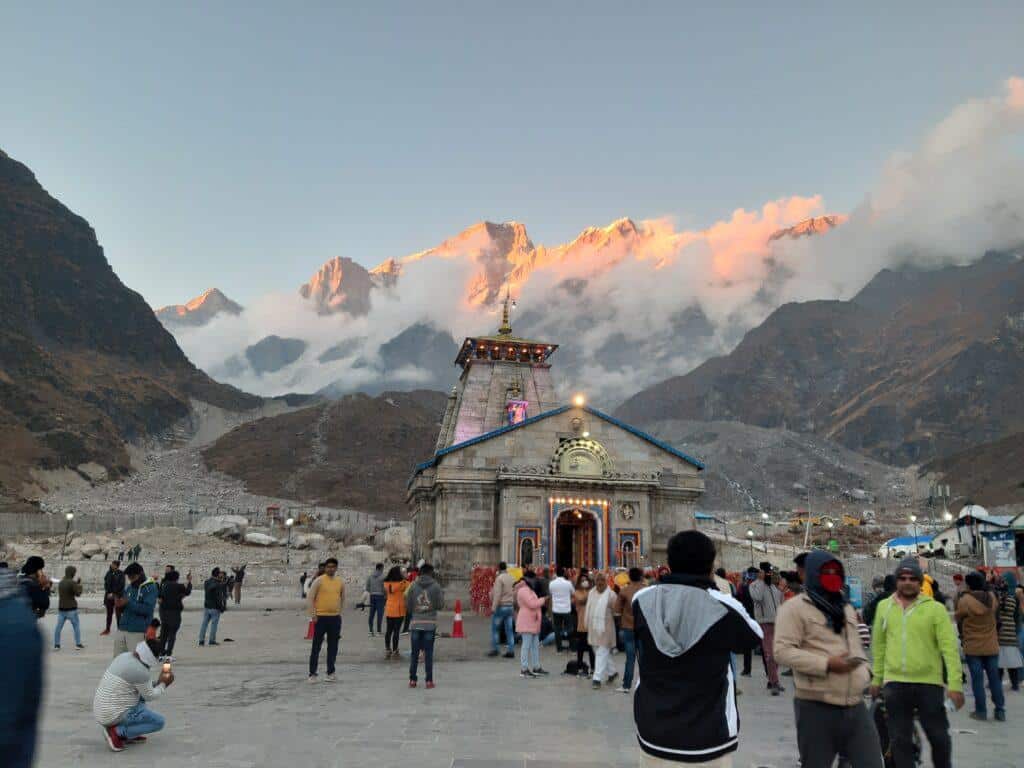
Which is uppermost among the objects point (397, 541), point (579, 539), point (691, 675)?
point (397, 541)

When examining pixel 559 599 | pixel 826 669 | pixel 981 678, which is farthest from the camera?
pixel 559 599

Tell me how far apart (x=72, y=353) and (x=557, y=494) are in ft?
468

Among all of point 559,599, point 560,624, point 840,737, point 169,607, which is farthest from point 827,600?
point 169,607

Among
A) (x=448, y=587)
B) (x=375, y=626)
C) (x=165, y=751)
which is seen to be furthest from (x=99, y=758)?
(x=448, y=587)

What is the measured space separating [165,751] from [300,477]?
12092 cm

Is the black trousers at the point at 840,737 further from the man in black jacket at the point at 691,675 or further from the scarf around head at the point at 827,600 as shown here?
the man in black jacket at the point at 691,675

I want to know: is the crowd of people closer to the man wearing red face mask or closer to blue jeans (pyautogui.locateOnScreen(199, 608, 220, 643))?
the man wearing red face mask

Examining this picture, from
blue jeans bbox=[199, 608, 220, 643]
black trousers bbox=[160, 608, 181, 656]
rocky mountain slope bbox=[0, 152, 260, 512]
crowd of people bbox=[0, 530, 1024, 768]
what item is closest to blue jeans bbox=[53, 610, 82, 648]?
blue jeans bbox=[199, 608, 220, 643]

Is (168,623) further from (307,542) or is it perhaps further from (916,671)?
(307,542)

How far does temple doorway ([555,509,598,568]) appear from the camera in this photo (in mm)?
32312

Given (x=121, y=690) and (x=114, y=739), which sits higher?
(x=121, y=690)

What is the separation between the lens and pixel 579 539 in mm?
33844

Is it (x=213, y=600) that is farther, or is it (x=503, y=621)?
(x=213, y=600)

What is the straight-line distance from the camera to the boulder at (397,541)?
196 feet
